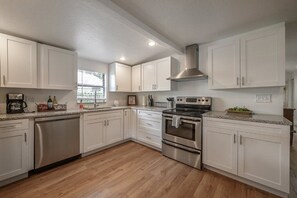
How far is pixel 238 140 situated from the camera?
186 cm

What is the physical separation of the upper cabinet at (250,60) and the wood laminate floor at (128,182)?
157cm

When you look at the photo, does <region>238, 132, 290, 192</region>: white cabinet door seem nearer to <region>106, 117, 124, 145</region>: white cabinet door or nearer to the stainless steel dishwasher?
<region>106, 117, 124, 145</region>: white cabinet door

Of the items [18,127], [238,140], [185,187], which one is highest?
[18,127]

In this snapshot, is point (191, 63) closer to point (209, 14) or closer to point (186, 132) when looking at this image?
point (209, 14)

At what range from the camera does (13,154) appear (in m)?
1.86

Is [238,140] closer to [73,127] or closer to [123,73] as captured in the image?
[73,127]

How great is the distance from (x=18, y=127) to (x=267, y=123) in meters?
3.43

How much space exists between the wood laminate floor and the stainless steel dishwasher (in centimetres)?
20

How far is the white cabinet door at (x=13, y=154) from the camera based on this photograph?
5.85 ft

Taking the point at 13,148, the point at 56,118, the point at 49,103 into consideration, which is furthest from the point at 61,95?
the point at 13,148

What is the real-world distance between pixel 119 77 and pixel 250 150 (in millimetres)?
3280

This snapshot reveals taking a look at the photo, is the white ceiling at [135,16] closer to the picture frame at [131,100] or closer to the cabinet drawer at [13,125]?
the cabinet drawer at [13,125]

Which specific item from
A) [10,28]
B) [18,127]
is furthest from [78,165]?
[10,28]

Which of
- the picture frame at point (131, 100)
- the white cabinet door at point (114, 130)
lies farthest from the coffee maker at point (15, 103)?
the picture frame at point (131, 100)
